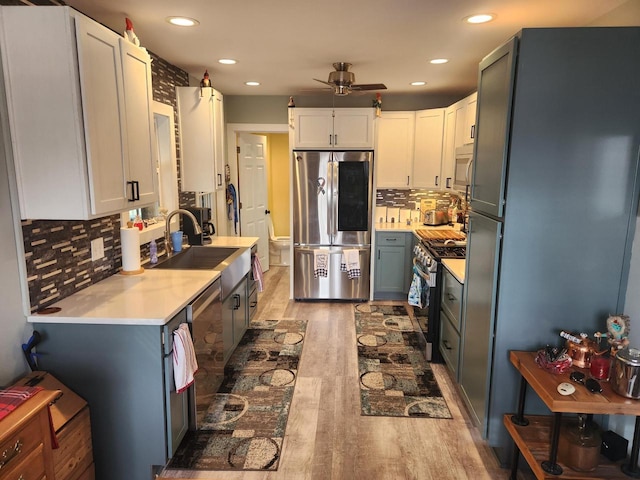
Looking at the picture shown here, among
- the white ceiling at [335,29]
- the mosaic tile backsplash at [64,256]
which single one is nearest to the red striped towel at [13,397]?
the mosaic tile backsplash at [64,256]

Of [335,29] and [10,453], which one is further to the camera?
[335,29]

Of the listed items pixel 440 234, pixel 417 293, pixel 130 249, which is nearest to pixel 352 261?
pixel 440 234

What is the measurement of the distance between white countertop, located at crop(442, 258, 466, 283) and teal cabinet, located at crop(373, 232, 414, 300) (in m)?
1.55

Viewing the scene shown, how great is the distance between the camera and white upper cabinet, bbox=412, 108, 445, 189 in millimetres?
4910

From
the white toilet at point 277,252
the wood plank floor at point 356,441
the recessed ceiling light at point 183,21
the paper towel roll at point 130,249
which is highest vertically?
the recessed ceiling light at point 183,21

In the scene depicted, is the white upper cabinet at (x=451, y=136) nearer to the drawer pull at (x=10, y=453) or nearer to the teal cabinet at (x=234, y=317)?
the teal cabinet at (x=234, y=317)

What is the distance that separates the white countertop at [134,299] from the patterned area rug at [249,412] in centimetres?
88

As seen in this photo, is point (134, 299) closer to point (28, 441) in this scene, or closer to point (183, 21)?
point (28, 441)

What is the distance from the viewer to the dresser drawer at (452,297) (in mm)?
2914

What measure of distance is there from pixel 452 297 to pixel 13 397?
2580mm

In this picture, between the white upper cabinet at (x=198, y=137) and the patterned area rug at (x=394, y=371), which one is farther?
the white upper cabinet at (x=198, y=137)

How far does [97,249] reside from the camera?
8.49 feet

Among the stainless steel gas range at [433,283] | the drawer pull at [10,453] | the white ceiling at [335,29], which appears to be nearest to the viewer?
the drawer pull at [10,453]

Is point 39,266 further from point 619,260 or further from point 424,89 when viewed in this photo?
point 424,89
